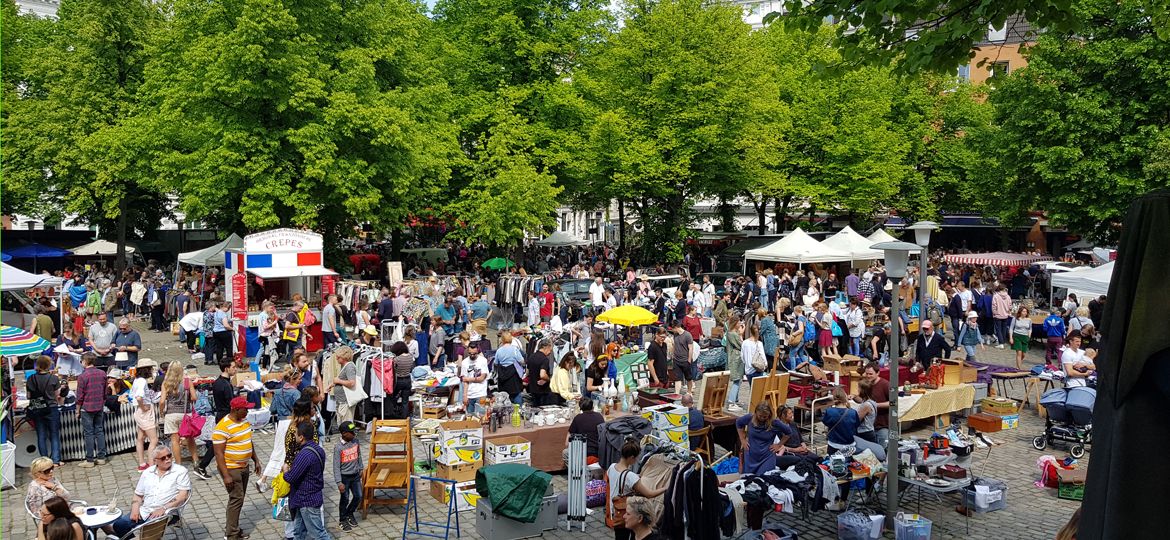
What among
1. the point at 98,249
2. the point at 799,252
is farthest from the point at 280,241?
the point at 98,249

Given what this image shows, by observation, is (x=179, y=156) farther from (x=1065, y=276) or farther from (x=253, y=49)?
(x=1065, y=276)

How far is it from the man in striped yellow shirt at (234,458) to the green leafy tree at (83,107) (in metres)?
28.0

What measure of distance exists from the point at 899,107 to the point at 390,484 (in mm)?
39879

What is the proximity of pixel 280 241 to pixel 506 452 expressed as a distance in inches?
573

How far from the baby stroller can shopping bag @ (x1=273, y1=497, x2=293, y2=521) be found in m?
9.91

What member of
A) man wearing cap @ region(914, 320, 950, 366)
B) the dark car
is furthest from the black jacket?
the dark car

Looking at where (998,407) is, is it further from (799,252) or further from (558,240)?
(558,240)

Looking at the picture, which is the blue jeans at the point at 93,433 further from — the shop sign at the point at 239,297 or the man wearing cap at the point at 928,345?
the man wearing cap at the point at 928,345

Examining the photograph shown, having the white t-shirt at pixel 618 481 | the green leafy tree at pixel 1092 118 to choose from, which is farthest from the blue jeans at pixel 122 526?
the green leafy tree at pixel 1092 118

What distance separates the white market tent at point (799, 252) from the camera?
2858 cm

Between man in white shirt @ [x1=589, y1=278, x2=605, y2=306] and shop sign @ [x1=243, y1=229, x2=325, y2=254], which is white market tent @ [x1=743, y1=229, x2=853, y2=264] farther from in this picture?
shop sign @ [x1=243, y1=229, x2=325, y2=254]

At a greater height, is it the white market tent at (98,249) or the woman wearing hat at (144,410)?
the white market tent at (98,249)

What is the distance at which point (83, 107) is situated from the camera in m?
34.2

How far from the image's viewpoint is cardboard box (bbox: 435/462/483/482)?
963 centimetres
